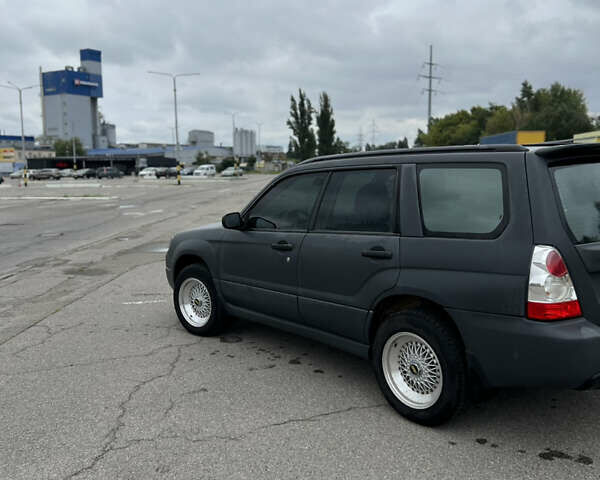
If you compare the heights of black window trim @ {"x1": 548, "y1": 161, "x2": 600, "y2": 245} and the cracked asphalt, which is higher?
black window trim @ {"x1": 548, "y1": 161, "x2": 600, "y2": 245}

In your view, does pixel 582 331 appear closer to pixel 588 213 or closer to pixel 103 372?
pixel 588 213

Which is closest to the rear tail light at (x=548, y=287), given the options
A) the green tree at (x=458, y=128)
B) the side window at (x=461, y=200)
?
the side window at (x=461, y=200)

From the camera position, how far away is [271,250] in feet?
14.8

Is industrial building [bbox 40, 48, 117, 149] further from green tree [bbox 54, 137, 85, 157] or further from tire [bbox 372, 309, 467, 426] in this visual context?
tire [bbox 372, 309, 467, 426]

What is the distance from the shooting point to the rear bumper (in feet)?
9.60

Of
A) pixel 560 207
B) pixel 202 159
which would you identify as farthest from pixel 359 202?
pixel 202 159

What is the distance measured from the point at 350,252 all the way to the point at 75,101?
181 m

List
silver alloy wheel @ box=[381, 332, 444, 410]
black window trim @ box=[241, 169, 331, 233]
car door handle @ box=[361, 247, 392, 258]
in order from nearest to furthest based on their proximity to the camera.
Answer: silver alloy wheel @ box=[381, 332, 444, 410]
car door handle @ box=[361, 247, 392, 258]
black window trim @ box=[241, 169, 331, 233]

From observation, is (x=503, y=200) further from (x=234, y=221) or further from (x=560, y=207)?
(x=234, y=221)

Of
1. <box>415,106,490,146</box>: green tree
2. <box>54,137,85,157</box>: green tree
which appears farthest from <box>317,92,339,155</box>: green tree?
<box>54,137,85,157</box>: green tree

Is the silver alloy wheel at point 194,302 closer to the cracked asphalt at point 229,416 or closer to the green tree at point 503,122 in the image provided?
the cracked asphalt at point 229,416

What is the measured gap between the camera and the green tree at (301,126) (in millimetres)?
52281

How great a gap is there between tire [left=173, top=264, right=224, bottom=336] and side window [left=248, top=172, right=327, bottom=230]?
882mm

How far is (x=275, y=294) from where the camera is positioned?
14.7ft
